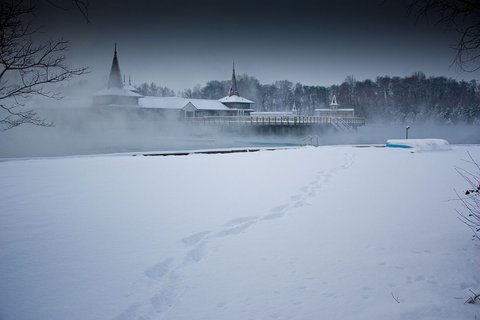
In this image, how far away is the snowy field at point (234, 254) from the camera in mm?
3334

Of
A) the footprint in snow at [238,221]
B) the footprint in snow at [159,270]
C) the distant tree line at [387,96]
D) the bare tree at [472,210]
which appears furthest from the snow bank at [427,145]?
the distant tree line at [387,96]

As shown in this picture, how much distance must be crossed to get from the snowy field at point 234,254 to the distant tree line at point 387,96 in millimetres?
74237

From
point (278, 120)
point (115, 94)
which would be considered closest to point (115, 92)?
point (115, 94)

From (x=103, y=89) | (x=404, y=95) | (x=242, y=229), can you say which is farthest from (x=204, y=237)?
(x=404, y=95)

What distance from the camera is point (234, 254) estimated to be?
4.62 metres

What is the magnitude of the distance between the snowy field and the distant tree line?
74237 millimetres

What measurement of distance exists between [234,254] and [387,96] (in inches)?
3735

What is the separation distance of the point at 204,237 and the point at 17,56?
4008 mm

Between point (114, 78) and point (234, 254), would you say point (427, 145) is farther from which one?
point (114, 78)

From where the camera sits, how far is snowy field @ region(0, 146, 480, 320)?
333 centimetres

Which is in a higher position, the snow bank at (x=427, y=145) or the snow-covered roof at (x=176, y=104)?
the snow-covered roof at (x=176, y=104)

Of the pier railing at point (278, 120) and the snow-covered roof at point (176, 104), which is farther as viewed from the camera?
the snow-covered roof at point (176, 104)

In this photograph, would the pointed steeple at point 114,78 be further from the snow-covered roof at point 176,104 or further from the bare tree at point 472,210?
the bare tree at point 472,210

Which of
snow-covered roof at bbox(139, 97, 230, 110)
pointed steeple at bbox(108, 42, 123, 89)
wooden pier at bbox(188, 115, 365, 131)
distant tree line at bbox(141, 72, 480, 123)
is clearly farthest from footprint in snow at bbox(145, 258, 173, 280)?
distant tree line at bbox(141, 72, 480, 123)
